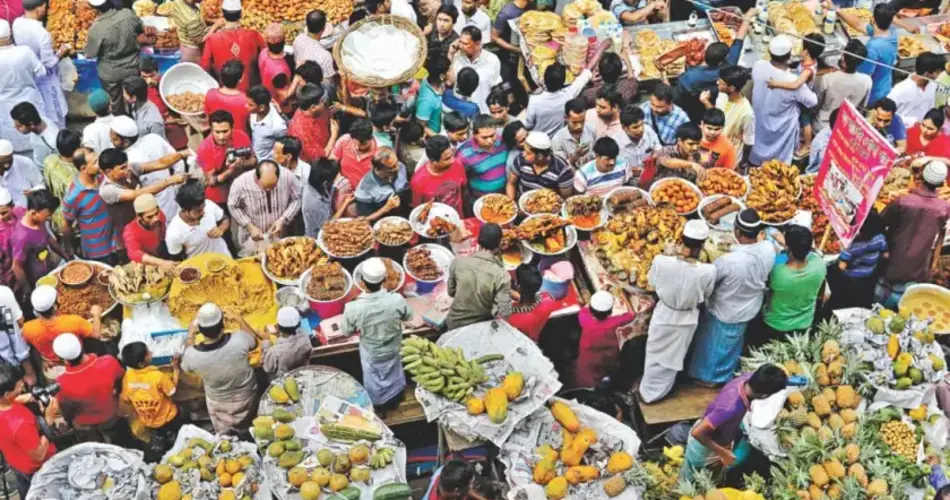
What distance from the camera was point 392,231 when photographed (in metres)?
8.41

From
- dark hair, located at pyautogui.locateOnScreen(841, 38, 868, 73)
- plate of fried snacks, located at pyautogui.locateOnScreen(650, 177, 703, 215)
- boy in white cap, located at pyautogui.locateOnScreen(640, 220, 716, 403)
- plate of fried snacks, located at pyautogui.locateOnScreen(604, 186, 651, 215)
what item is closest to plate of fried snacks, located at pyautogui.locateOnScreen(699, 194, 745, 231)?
plate of fried snacks, located at pyautogui.locateOnScreen(650, 177, 703, 215)

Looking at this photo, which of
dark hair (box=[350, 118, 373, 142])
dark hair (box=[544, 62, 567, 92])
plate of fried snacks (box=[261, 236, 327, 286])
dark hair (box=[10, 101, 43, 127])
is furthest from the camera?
dark hair (box=[544, 62, 567, 92])

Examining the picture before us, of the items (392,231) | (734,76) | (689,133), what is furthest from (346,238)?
(734,76)

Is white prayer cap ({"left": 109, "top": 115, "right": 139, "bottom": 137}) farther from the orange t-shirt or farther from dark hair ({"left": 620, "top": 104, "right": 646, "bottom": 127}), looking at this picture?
dark hair ({"left": 620, "top": 104, "right": 646, "bottom": 127})

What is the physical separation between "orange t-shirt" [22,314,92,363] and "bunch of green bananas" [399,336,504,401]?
8.10 feet

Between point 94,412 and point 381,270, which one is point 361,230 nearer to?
point 381,270

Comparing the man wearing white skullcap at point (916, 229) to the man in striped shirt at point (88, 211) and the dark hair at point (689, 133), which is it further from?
the man in striped shirt at point (88, 211)

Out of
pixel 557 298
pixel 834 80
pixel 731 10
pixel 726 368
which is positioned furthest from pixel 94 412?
pixel 731 10

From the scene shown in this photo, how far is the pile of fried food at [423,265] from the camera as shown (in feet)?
26.7

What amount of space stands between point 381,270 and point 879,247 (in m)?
4.12

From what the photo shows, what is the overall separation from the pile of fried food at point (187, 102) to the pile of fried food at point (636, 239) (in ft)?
14.0

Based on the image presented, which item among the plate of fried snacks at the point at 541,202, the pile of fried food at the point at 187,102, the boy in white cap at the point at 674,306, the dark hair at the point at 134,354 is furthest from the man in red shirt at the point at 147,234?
the boy in white cap at the point at 674,306

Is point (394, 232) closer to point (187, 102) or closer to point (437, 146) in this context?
point (437, 146)

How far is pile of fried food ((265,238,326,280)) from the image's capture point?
808cm
